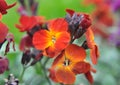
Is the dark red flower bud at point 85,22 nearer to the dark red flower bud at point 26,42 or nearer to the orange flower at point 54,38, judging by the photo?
the orange flower at point 54,38

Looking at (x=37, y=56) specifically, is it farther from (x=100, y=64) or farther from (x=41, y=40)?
(x=100, y=64)

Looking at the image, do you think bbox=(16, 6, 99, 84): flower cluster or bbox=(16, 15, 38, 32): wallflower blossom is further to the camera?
bbox=(16, 15, 38, 32): wallflower blossom

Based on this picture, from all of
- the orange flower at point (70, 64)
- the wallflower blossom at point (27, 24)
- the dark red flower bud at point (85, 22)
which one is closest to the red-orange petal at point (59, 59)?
the orange flower at point (70, 64)

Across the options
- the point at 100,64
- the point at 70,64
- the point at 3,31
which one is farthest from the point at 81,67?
the point at 100,64

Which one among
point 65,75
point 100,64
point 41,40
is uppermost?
point 41,40

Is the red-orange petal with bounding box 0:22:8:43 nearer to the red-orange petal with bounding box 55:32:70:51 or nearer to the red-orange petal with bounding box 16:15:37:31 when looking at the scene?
the red-orange petal with bounding box 55:32:70:51

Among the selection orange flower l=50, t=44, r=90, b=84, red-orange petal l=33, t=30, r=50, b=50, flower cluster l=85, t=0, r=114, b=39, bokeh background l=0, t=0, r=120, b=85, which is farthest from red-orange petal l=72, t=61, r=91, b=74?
flower cluster l=85, t=0, r=114, b=39
